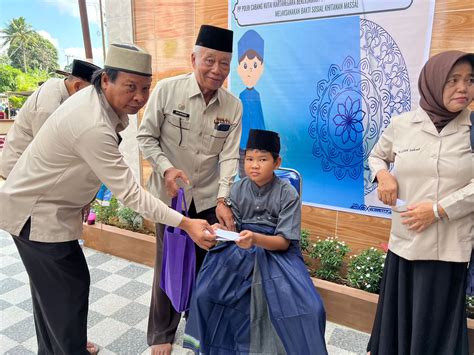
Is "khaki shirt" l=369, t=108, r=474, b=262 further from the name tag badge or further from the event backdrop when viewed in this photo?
the name tag badge

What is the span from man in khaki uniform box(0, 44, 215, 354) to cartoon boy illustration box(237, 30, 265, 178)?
1538 mm

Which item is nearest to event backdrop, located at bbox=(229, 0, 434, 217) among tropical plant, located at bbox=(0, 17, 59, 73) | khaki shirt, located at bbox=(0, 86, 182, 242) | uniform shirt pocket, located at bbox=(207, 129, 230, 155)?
uniform shirt pocket, located at bbox=(207, 129, 230, 155)

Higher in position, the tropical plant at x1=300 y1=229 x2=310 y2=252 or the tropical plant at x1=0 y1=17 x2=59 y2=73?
the tropical plant at x1=0 y1=17 x2=59 y2=73

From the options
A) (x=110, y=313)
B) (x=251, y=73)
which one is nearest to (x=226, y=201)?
(x=110, y=313)

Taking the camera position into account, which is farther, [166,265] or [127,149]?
[127,149]

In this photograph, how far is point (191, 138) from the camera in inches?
80.0

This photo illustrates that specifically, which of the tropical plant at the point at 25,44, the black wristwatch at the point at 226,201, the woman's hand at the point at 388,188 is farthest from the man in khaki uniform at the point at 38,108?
the tropical plant at the point at 25,44

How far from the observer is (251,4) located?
2.94 metres

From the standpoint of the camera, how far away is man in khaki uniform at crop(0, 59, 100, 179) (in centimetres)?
210

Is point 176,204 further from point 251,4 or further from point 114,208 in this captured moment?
point 114,208

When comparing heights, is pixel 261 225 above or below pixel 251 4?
below

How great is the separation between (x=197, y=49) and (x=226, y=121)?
0.45m

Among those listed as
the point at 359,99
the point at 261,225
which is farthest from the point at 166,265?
the point at 359,99

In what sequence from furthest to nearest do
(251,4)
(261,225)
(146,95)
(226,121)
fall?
(251,4)
(226,121)
(261,225)
(146,95)
